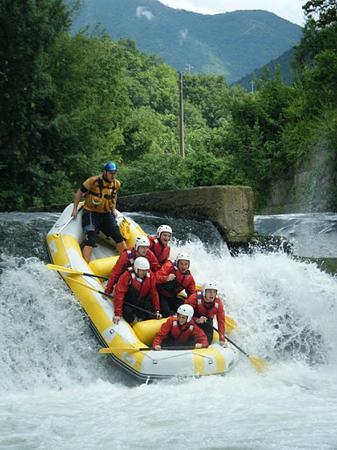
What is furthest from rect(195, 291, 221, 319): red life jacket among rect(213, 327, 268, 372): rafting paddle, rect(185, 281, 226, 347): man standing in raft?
rect(213, 327, 268, 372): rafting paddle

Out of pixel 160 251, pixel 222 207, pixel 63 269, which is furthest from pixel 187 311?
pixel 222 207

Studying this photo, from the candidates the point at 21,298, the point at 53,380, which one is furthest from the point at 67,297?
the point at 53,380

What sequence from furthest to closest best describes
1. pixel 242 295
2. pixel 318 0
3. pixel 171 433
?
pixel 318 0 → pixel 242 295 → pixel 171 433

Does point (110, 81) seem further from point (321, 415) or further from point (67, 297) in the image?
point (321, 415)

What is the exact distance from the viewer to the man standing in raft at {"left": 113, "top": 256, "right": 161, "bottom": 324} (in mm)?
7704

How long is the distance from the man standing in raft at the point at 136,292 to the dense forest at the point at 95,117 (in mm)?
12650

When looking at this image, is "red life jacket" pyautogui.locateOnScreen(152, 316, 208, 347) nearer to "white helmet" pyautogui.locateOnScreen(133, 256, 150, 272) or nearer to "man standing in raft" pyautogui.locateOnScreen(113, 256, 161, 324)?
"man standing in raft" pyautogui.locateOnScreen(113, 256, 161, 324)

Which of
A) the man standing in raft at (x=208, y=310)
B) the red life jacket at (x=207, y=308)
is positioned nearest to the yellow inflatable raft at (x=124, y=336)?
the man standing in raft at (x=208, y=310)

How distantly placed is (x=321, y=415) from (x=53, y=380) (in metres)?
2.63

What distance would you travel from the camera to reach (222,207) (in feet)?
37.0

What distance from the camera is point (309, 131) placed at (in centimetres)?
2298

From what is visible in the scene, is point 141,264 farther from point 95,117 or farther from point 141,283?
point 95,117

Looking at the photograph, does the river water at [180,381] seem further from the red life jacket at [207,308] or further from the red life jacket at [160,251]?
the red life jacket at [160,251]

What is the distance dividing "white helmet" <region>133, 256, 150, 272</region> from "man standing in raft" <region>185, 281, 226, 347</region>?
0.61m
